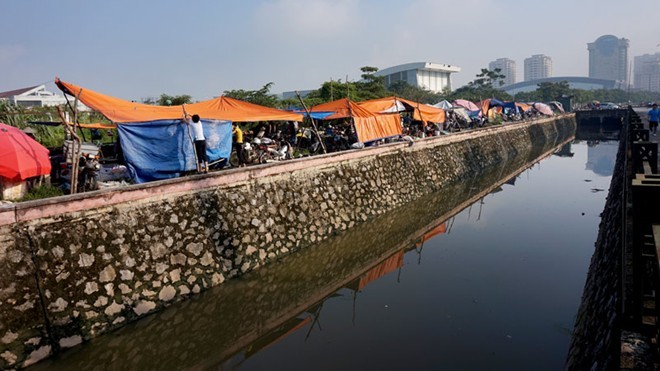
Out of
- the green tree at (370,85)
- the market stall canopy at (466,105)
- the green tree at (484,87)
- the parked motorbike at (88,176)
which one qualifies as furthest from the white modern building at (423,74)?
the parked motorbike at (88,176)

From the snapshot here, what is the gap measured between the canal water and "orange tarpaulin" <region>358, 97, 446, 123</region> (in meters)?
6.54

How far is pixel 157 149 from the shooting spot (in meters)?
9.42

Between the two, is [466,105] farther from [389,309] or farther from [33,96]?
[33,96]

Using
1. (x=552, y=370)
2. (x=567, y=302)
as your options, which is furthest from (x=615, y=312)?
(x=567, y=302)

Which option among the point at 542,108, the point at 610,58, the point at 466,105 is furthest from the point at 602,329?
the point at 610,58

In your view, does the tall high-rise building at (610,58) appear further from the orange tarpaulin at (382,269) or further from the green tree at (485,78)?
the orange tarpaulin at (382,269)

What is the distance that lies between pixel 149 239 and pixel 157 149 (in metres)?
2.52

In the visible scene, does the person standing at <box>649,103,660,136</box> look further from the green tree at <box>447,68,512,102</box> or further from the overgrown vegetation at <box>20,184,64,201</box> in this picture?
the green tree at <box>447,68,512,102</box>

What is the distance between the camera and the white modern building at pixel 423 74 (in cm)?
8775

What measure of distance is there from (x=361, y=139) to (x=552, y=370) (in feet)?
34.8

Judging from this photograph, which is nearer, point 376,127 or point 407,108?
point 376,127

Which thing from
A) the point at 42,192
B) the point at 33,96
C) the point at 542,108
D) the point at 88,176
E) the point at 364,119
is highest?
the point at 33,96

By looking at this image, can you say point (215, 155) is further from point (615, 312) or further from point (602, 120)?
point (602, 120)

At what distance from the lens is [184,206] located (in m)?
8.59
